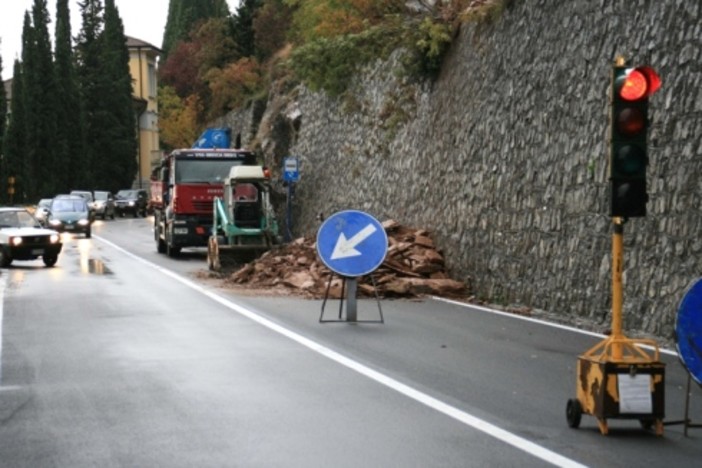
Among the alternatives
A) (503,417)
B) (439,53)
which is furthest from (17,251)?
(503,417)

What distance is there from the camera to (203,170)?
1427 inches

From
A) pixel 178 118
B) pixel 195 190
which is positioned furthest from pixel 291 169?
pixel 178 118

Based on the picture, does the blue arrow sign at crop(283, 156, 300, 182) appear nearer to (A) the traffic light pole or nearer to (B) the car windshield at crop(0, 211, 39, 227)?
(B) the car windshield at crop(0, 211, 39, 227)

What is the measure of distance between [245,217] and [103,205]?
48.0 meters

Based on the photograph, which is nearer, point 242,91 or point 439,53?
point 439,53

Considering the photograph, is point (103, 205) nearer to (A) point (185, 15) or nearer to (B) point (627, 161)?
(A) point (185, 15)

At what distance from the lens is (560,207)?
1866cm

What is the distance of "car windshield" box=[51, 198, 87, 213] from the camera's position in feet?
173

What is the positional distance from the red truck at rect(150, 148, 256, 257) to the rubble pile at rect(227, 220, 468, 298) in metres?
9.14

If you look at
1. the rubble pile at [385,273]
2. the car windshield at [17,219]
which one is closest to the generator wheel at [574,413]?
the rubble pile at [385,273]

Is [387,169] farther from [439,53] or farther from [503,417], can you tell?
[503,417]

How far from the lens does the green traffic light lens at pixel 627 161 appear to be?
864cm

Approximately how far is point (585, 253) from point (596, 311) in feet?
3.68

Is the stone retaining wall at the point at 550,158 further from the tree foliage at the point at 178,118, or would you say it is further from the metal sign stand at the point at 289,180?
the tree foliage at the point at 178,118
